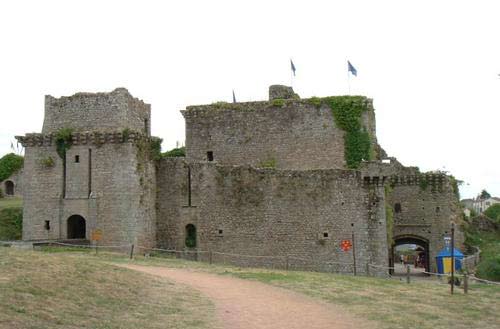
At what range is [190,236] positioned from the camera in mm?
31875

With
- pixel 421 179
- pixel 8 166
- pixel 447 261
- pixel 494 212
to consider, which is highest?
pixel 8 166

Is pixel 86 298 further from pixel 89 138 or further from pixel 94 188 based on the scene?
pixel 89 138

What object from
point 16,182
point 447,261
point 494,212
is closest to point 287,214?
point 447,261

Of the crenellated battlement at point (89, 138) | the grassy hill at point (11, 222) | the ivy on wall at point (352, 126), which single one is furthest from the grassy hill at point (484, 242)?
the grassy hill at point (11, 222)

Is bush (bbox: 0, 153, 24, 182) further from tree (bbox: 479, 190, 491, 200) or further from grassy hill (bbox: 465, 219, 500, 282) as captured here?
tree (bbox: 479, 190, 491, 200)

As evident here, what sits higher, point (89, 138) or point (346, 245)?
point (89, 138)

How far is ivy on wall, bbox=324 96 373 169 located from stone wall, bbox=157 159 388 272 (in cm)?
447

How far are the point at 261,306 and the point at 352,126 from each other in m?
19.7

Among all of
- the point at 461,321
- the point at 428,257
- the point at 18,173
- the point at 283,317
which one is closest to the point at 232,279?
the point at 283,317

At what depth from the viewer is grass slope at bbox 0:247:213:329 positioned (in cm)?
1219

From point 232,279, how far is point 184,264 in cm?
442

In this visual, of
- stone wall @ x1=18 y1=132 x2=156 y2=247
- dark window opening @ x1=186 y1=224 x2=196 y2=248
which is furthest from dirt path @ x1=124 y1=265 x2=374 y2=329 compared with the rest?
dark window opening @ x1=186 y1=224 x2=196 y2=248

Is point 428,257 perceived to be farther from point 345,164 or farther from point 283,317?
point 283,317

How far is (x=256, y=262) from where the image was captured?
30.6m
